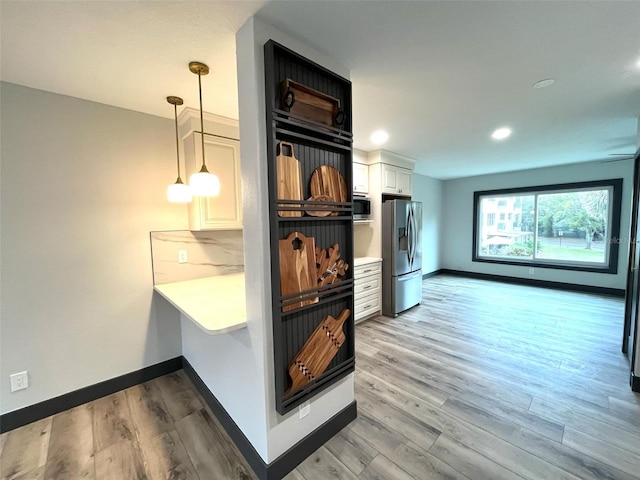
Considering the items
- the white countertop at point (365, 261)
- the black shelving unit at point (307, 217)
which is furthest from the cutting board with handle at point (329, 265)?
the white countertop at point (365, 261)

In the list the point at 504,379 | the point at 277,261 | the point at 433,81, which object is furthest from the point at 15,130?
the point at 504,379

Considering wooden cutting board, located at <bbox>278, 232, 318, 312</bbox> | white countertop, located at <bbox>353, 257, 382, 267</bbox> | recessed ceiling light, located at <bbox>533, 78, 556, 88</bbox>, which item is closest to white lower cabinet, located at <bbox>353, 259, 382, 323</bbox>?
white countertop, located at <bbox>353, 257, 382, 267</bbox>

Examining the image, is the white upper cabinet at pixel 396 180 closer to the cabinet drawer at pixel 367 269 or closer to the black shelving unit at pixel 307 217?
the cabinet drawer at pixel 367 269

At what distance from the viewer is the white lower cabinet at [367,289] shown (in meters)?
3.60

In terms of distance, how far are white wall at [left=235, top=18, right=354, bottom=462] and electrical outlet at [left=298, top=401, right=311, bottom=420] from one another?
0.12ft

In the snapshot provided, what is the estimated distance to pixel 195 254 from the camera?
265 cm

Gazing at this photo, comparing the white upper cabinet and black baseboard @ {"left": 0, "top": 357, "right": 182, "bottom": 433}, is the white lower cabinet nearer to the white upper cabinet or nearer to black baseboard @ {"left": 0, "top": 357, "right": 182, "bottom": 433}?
the white upper cabinet

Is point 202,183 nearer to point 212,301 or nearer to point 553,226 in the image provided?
point 212,301

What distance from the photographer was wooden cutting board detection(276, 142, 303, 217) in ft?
4.64

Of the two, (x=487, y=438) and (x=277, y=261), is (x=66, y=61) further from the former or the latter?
(x=487, y=438)

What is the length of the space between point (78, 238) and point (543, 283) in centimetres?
736

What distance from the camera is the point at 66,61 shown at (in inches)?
63.6

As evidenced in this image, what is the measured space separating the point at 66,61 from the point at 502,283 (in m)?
7.27

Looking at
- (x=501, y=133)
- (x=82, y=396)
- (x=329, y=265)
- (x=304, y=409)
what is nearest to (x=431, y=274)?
(x=501, y=133)
